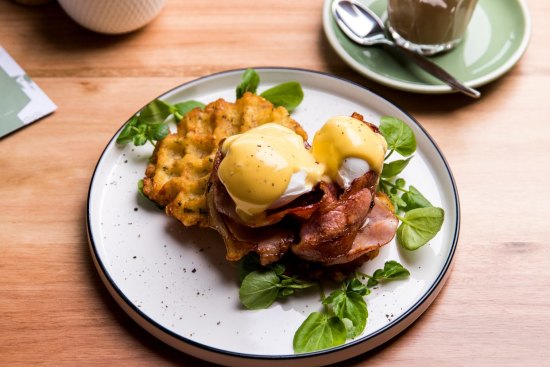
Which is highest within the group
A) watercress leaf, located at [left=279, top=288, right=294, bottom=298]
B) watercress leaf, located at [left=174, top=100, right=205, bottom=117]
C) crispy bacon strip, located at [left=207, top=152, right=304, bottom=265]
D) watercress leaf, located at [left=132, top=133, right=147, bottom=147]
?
watercress leaf, located at [left=132, top=133, right=147, bottom=147]

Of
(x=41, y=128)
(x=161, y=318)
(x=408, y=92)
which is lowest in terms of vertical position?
(x=408, y=92)

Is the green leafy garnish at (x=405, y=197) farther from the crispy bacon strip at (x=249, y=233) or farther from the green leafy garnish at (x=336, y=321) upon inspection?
the crispy bacon strip at (x=249, y=233)

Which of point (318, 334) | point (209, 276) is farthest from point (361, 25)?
point (318, 334)

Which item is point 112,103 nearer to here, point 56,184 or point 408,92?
point 56,184

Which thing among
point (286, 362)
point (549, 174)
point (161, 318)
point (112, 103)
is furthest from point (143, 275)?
point (549, 174)

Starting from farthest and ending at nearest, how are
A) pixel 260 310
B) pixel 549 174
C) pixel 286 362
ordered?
pixel 549 174 < pixel 260 310 < pixel 286 362

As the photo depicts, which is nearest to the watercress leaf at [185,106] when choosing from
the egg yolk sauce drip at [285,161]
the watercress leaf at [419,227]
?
→ the egg yolk sauce drip at [285,161]

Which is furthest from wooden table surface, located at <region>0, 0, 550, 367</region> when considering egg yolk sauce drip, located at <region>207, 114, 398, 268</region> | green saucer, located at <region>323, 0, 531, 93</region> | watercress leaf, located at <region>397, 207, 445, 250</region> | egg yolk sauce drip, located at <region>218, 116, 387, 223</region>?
egg yolk sauce drip, located at <region>218, 116, 387, 223</region>

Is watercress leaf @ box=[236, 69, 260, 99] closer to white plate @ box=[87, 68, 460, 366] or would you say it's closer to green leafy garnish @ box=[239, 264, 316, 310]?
white plate @ box=[87, 68, 460, 366]
